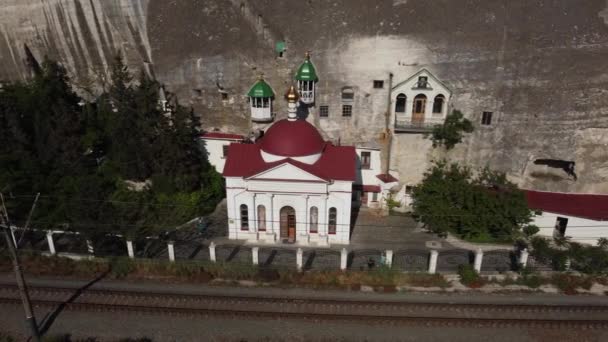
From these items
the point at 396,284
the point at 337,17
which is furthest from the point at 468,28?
the point at 396,284

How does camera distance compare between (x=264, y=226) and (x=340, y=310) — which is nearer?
(x=340, y=310)

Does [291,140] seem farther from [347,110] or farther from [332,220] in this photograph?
[347,110]

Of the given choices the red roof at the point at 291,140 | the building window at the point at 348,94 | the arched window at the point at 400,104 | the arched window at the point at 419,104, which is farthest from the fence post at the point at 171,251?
the arched window at the point at 419,104

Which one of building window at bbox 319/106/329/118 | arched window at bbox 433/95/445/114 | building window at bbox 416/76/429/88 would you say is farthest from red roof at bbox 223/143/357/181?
arched window at bbox 433/95/445/114

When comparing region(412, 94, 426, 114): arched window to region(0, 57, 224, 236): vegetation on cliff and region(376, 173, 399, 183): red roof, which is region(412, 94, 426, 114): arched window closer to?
region(376, 173, 399, 183): red roof

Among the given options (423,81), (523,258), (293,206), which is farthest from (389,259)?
(423,81)

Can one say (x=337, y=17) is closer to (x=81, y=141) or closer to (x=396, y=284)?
(x=396, y=284)

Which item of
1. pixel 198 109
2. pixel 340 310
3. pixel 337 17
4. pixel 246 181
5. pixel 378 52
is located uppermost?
pixel 337 17
